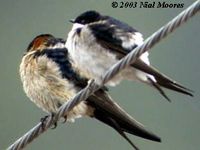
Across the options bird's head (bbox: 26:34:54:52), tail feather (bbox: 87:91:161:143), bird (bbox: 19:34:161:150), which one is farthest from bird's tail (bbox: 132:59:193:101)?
bird's head (bbox: 26:34:54:52)

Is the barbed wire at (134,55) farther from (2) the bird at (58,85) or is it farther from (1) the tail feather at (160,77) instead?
(2) the bird at (58,85)

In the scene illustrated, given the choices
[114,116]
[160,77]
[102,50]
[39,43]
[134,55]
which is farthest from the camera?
[39,43]

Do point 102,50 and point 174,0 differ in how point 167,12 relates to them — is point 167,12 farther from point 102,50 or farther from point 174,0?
point 102,50

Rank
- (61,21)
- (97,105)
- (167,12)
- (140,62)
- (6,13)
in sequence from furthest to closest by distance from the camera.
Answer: (6,13)
(61,21)
(167,12)
(97,105)
(140,62)

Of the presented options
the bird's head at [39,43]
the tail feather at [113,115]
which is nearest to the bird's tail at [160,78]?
the tail feather at [113,115]

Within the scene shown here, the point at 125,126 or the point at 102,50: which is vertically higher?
the point at 102,50

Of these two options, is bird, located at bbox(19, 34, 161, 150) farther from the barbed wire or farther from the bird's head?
the barbed wire

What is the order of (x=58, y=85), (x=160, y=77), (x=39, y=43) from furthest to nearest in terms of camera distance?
(x=39, y=43) → (x=58, y=85) → (x=160, y=77)

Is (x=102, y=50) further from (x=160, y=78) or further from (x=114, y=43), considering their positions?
(x=160, y=78)

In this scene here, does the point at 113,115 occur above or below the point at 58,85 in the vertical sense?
below

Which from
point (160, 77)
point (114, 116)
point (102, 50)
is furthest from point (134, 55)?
point (114, 116)

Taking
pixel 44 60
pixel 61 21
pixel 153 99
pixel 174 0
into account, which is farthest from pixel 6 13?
pixel 44 60
